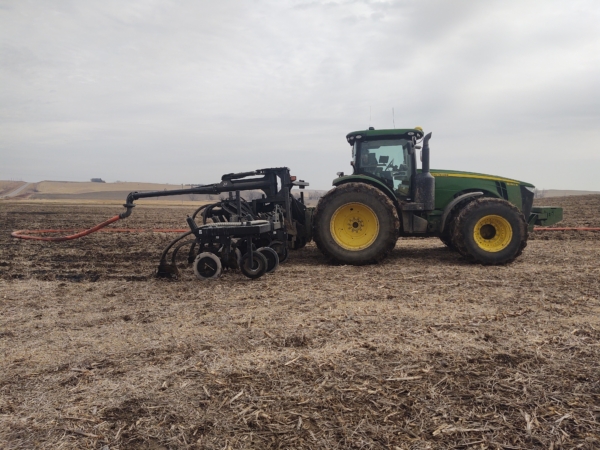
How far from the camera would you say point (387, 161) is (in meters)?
7.24

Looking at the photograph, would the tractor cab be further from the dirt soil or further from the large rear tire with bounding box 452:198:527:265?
the dirt soil

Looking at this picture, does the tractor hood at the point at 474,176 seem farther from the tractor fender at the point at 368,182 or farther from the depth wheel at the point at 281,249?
the depth wheel at the point at 281,249

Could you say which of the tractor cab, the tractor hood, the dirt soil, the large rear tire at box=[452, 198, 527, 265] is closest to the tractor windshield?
the tractor cab

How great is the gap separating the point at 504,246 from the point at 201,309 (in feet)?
16.0

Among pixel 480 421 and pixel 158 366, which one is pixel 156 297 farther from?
pixel 480 421

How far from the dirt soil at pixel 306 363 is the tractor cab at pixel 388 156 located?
7.01 feet

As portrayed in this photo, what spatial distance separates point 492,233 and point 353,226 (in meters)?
2.27

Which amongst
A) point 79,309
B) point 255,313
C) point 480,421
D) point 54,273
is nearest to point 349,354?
point 480,421

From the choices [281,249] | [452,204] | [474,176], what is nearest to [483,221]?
[452,204]

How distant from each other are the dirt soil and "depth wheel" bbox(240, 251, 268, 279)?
6.9 inches

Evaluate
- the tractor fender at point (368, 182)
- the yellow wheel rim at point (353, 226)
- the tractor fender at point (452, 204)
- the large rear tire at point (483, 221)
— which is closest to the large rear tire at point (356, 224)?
the yellow wheel rim at point (353, 226)

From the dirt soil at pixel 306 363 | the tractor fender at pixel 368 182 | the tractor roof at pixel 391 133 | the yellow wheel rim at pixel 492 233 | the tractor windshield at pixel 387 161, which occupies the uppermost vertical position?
the tractor roof at pixel 391 133

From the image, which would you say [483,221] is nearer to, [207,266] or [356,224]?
[356,224]

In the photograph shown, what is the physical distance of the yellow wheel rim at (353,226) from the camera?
683 centimetres
